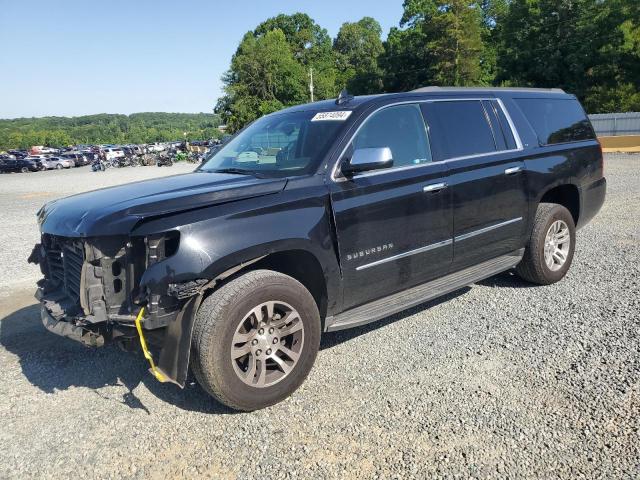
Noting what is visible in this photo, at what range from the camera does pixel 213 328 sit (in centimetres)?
287

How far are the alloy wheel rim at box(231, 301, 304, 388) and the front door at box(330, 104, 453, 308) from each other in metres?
0.51

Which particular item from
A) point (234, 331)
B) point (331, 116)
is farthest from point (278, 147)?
point (234, 331)

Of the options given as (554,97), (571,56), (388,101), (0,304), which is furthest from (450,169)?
(571,56)

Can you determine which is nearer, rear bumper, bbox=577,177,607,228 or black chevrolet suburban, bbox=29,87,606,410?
black chevrolet suburban, bbox=29,87,606,410

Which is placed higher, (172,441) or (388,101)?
(388,101)

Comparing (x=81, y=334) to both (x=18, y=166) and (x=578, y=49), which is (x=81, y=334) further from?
(x=18, y=166)

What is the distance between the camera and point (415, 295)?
3918 mm

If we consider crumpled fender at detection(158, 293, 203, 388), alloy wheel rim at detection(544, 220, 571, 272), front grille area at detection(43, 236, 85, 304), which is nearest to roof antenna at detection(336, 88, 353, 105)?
crumpled fender at detection(158, 293, 203, 388)

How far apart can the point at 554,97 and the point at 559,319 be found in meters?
2.53

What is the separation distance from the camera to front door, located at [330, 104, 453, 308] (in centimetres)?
351

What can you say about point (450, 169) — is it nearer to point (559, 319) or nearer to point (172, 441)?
point (559, 319)

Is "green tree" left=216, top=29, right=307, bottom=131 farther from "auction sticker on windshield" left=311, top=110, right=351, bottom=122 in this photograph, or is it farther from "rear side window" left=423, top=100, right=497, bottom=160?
"auction sticker on windshield" left=311, top=110, right=351, bottom=122

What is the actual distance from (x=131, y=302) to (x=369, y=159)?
5.74 ft

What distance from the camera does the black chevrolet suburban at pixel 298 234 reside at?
2.88 meters
